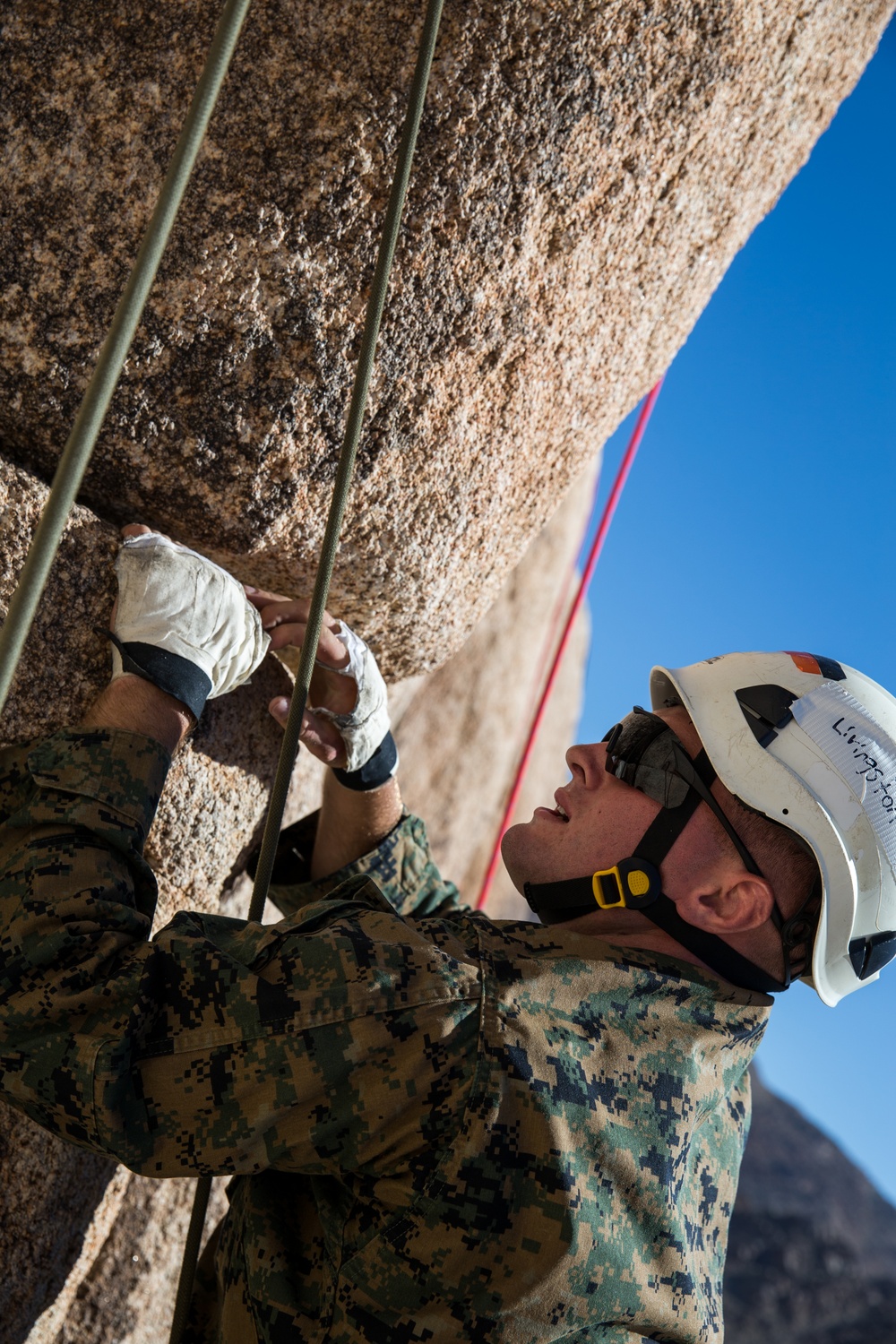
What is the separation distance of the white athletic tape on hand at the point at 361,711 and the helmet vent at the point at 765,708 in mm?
818

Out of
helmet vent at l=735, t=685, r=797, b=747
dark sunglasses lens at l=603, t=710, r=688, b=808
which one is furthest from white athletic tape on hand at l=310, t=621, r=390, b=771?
→ helmet vent at l=735, t=685, r=797, b=747

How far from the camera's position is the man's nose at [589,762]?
7.01ft

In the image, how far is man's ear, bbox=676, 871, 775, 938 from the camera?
192 cm

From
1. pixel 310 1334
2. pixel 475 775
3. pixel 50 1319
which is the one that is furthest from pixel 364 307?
pixel 475 775

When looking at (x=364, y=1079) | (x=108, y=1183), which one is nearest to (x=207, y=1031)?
(x=364, y=1079)

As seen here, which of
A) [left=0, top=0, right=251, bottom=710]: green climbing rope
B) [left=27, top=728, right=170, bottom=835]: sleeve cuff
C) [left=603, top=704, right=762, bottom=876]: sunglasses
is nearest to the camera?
[left=0, top=0, right=251, bottom=710]: green climbing rope

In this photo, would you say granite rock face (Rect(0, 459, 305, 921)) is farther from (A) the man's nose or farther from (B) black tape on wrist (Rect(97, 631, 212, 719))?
(A) the man's nose

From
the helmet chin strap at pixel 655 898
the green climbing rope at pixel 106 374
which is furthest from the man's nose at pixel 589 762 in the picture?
the green climbing rope at pixel 106 374

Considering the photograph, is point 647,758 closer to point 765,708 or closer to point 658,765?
point 658,765

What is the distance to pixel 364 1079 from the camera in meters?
1.58

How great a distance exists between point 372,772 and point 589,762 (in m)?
0.57

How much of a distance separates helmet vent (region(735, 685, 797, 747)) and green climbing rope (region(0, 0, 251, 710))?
4.66 ft

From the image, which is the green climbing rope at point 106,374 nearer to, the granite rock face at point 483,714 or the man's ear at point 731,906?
the man's ear at point 731,906

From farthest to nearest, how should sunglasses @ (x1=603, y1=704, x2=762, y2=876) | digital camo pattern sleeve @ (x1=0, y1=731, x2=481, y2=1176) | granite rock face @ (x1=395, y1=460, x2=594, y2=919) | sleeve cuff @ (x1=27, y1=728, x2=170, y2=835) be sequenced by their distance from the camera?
granite rock face @ (x1=395, y1=460, x2=594, y2=919) < sunglasses @ (x1=603, y1=704, x2=762, y2=876) < sleeve cuff @ (x1=27, y1=728, x2=170, y2=835) < digital camo pattern sleeve @ (x1=0, y1=731, x2=481, y2=1176)
